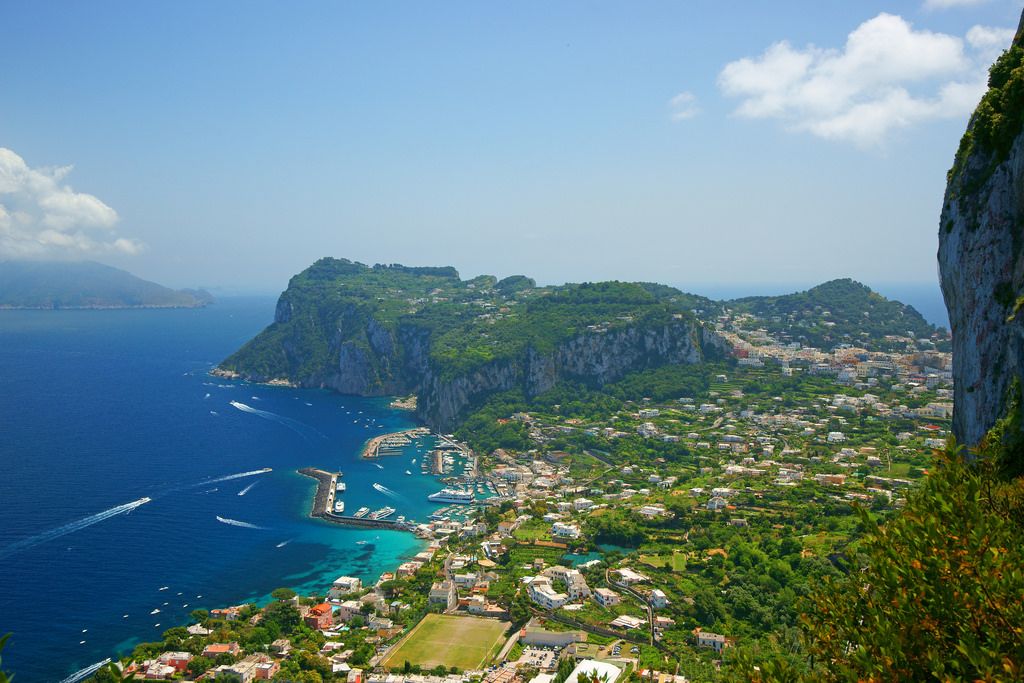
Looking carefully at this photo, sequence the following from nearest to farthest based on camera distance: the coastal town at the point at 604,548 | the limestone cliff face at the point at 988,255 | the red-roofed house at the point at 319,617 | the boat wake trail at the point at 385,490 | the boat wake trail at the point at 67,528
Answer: the limestone cliff face at the point at 988,255 → the coastal town at the point at 604,548 → the red-roofed house at the point at 319,617 → the boat wake trail at the point at 67,528 → the boat wake trail at the point at 385,490

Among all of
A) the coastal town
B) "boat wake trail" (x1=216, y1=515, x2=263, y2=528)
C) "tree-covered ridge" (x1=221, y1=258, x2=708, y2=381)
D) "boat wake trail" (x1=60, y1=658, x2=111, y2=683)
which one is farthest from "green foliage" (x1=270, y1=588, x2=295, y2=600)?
"tree-covered ridge" (x1=221, y1=258, x2=708, y2=381)

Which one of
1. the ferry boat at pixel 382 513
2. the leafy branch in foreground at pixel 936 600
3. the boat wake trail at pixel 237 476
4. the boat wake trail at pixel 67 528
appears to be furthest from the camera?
the boat wake trail at pixel 237 476

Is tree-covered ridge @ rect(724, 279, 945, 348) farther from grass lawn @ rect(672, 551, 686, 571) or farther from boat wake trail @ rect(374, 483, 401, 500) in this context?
grass lawn @ rect(672, 551, 686, 571)

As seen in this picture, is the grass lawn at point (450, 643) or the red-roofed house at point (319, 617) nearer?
the grass lawn at point (450, 643)

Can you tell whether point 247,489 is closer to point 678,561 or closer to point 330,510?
point 330,510

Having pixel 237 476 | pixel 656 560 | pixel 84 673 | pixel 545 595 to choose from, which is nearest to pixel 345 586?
pixel 545 595

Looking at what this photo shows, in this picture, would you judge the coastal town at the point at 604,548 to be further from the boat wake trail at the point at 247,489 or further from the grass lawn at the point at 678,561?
the boat wake trail at the point at 247,489

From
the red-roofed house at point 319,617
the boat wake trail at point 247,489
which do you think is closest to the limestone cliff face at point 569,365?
the boat wake trail at point 247,489
